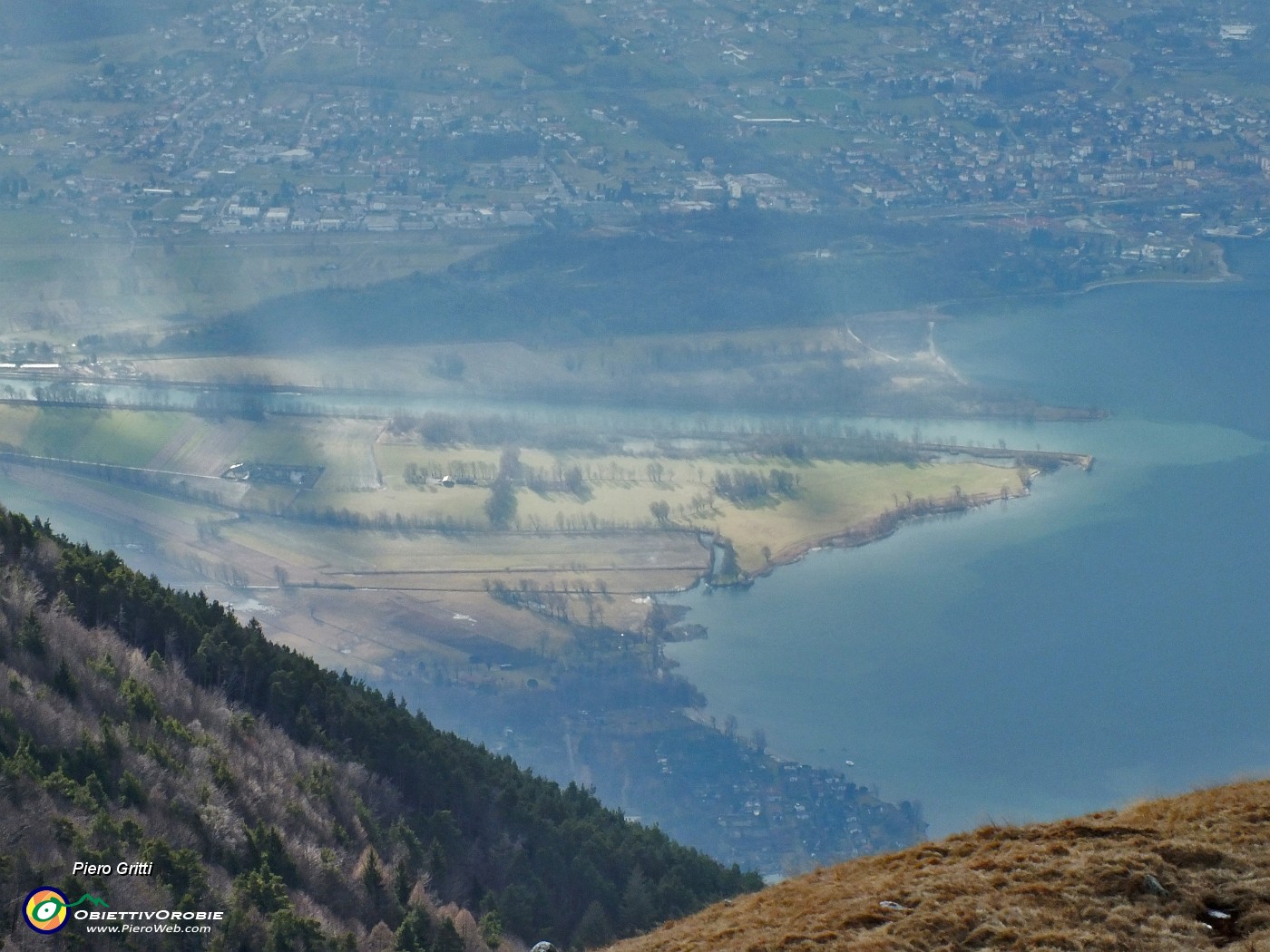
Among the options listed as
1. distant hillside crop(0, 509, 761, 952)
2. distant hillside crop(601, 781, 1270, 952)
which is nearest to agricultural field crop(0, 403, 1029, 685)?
distant hillside crop(0, 509, 761, 952)

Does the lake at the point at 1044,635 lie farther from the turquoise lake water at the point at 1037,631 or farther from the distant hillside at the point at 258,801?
the distant hillside at the point at 258,801

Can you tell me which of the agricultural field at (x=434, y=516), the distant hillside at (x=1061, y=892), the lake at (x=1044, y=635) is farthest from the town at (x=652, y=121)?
the distant hillside at (x=1061, y=892)

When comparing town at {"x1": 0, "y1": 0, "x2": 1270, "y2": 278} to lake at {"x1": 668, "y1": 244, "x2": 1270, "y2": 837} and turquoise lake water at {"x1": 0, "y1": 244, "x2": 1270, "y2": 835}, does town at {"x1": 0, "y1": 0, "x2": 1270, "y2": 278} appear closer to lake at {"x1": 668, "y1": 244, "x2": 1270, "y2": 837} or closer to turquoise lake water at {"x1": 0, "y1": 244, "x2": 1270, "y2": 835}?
lake at {"x1": 668, "y1": 244, "x2": 1270, "y2": 837}

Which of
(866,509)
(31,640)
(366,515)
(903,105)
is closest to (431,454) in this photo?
(366,515)

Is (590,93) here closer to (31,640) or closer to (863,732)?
(863,732)

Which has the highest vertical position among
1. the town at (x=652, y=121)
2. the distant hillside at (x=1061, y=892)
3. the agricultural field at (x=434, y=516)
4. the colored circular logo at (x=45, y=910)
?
the town at (x=652, y=121)

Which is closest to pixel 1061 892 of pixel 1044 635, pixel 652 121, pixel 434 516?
pixel 1044 635
